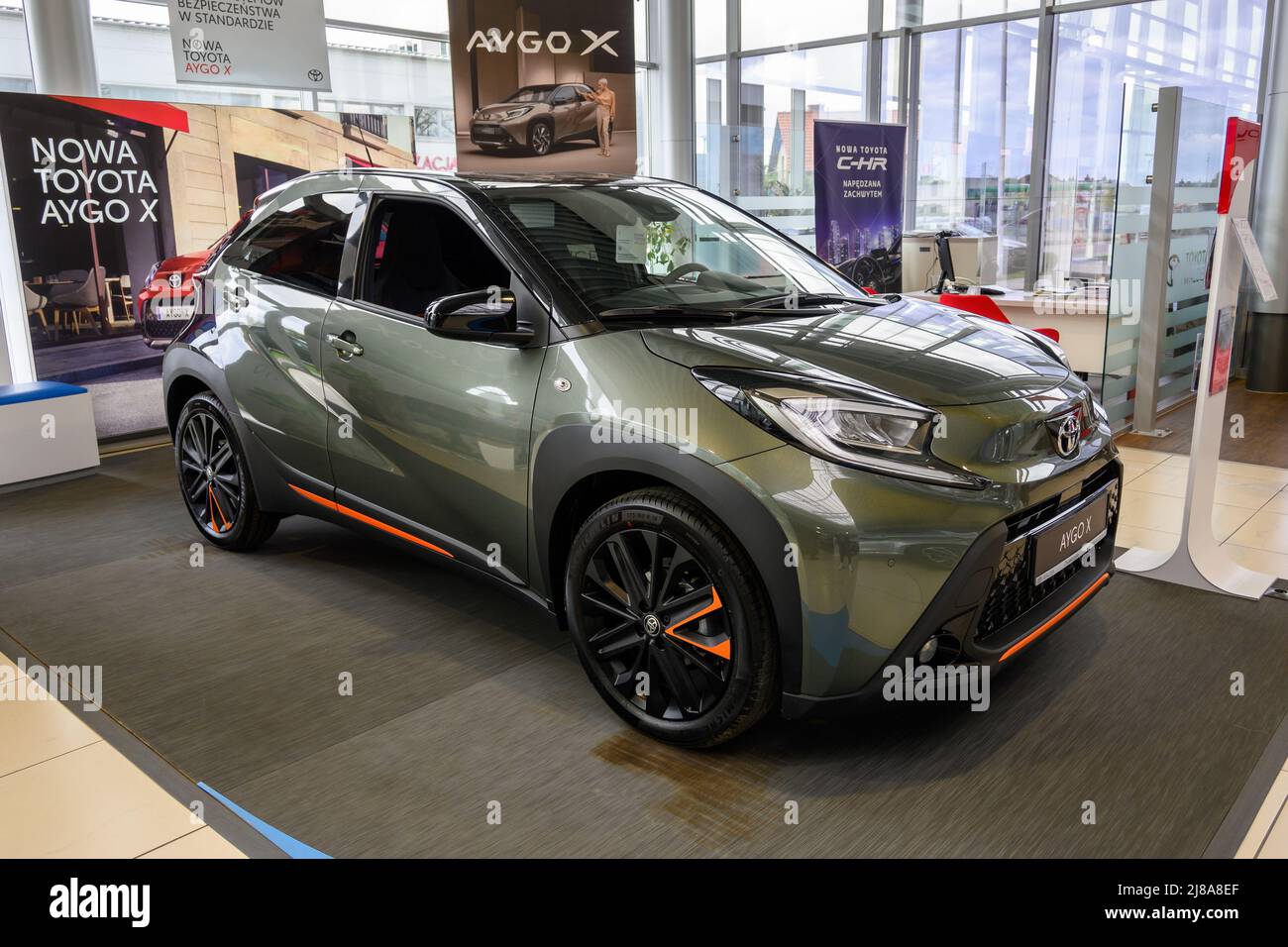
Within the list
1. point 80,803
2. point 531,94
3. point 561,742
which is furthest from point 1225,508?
point 531,94

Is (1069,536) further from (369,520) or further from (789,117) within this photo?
(789,117)

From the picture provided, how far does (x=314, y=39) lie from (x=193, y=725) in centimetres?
584

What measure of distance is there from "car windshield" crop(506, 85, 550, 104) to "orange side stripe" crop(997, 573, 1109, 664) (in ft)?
20.3

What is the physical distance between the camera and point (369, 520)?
3.05 metres

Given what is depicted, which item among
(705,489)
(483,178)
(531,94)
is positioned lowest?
(705,489)

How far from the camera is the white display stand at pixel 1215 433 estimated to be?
3.30 metres

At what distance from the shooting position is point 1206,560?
135 inches

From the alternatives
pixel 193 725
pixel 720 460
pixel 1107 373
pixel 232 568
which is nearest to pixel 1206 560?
pixel 720 460

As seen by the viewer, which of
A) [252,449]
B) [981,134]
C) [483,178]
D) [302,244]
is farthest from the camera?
[981,134]

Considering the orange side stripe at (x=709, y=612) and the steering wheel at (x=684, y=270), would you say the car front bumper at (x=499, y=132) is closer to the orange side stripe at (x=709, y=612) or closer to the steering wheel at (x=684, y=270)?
the steering wheel at (x=684, y=270)

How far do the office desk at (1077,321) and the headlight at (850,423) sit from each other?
479 cm

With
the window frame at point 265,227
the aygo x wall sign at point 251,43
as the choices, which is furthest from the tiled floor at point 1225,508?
the aygo x wall sign at point 251,43

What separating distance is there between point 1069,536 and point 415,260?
1.96 metres
